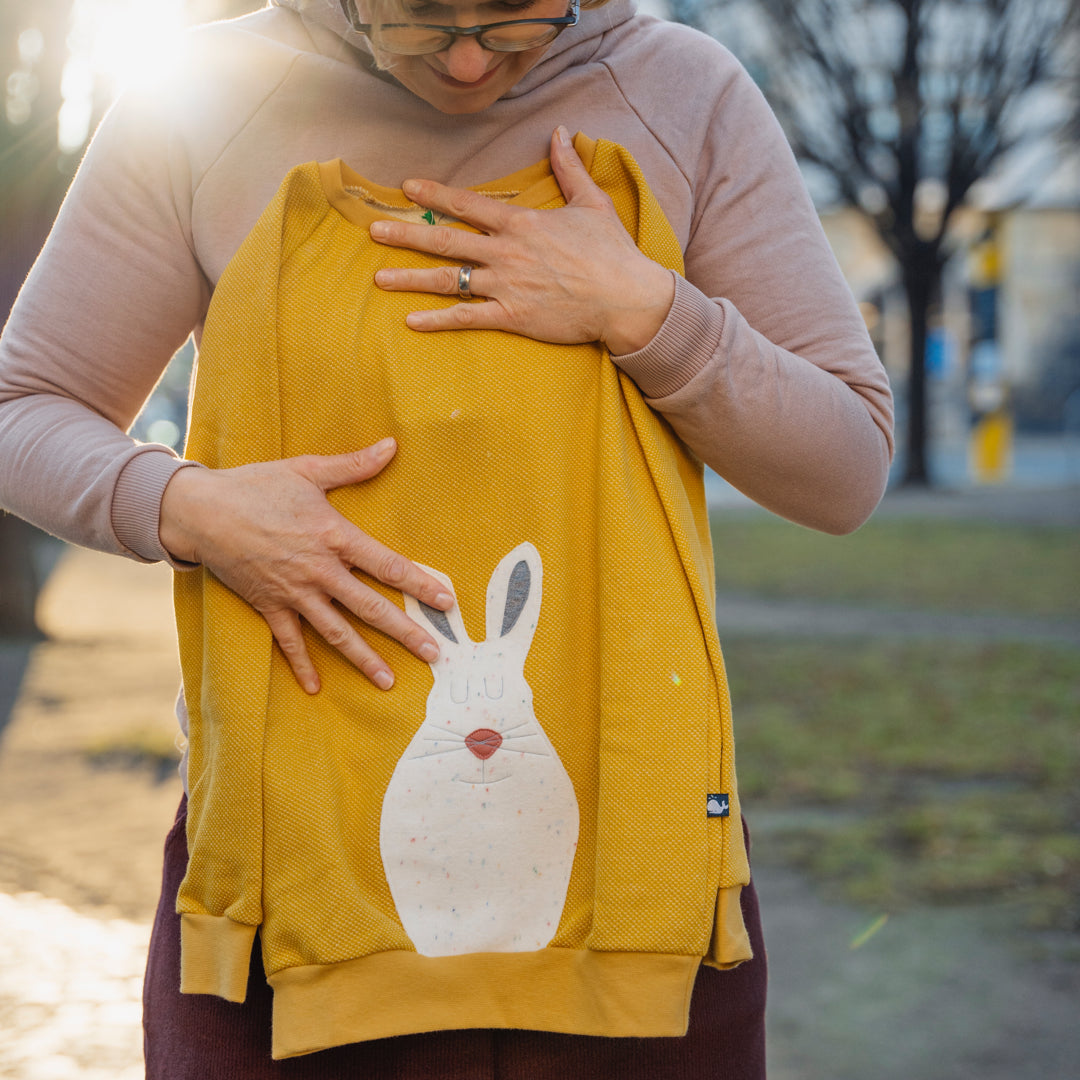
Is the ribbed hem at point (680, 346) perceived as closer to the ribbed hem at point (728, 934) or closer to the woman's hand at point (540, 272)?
the woman's hand at point (540, 272)

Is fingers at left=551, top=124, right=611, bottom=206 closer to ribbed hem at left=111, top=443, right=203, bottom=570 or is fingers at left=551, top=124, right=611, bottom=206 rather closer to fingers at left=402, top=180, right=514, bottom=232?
fingers at left=402, top=180, right=514, bottom=232

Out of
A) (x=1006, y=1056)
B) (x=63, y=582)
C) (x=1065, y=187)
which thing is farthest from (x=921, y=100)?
(x=1006, y=1056)

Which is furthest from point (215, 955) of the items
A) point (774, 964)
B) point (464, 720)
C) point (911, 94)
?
point (911, 94)

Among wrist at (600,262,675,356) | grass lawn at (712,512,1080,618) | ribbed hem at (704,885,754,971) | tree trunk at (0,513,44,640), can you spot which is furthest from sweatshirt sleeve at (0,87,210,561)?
grass lawn at (712,512,1080,618)

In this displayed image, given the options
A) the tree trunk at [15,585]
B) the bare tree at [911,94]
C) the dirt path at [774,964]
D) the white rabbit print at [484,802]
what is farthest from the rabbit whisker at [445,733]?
the bare tree at [911,94]

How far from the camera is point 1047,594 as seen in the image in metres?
9.67

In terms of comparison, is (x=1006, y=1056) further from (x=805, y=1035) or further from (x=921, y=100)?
(x=921, y=100)

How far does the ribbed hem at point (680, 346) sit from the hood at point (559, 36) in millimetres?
356

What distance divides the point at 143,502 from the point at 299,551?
0.64ft

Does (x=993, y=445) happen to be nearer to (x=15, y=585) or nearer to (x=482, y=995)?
(x=15, y=585)

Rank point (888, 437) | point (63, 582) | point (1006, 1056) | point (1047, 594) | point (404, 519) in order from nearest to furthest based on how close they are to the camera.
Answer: point (404, 519) < point (888, 437) < point (1006, 1056) < point (1047, 594) < point (63, 582)

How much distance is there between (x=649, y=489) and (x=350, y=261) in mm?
436

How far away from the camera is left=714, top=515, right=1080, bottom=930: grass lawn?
4273mm

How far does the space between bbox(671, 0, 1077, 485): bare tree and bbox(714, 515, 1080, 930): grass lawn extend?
28.7 ft
